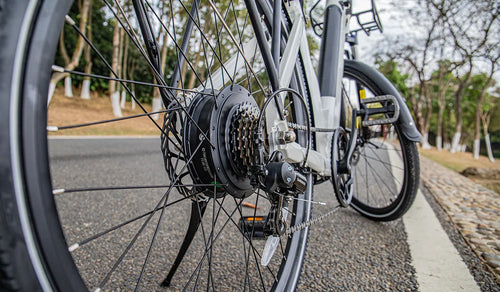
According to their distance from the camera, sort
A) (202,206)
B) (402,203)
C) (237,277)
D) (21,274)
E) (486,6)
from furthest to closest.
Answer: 1. (486,6)
2. (402,203)
3. (237,277)
4. (202,206)
5. (21,274)

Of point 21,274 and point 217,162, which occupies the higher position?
point 217,162

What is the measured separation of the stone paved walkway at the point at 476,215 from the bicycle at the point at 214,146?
47cm

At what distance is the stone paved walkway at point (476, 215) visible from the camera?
1.82m

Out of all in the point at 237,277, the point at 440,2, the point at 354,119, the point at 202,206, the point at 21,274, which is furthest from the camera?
the point at 440,2

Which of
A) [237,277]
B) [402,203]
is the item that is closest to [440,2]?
[402,203]

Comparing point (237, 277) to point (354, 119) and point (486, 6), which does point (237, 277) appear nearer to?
point (354, 119)

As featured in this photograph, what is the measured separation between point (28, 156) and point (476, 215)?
305 cm

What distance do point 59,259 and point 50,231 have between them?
5 centimetres

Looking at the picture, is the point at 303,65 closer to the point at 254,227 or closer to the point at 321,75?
the point at 321,75

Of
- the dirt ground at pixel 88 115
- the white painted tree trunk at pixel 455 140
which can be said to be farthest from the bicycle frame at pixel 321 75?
the white painted tree trunk at pixel 455 140

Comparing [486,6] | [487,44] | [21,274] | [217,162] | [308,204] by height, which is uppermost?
[486,6]

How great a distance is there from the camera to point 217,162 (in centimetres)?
106

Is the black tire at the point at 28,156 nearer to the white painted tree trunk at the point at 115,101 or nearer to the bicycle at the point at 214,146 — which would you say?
the bicycle at the point at 214,146

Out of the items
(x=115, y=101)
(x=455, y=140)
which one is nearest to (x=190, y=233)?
(x=115, y=101)
